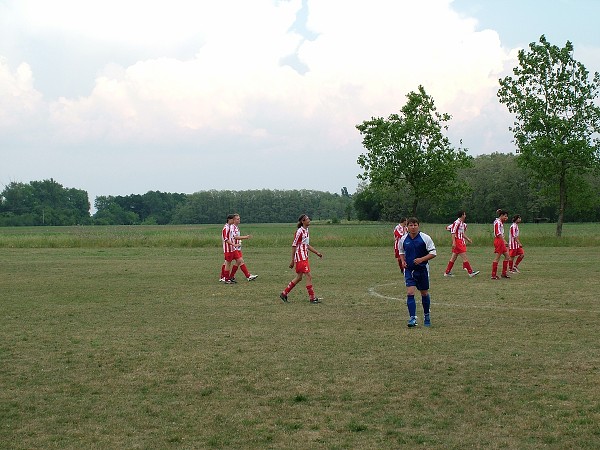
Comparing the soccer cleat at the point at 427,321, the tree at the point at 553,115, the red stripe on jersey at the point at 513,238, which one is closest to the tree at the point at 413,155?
the tree at the point at 553,115

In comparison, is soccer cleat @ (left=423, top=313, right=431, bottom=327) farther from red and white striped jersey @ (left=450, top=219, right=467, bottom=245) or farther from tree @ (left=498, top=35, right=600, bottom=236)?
tree @ (left=498, top=35, right=600, bottom=236)

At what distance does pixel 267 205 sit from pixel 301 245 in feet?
393

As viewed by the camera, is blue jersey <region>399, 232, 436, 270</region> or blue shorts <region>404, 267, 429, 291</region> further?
blue shorts <region>404, 267, 429, 291</region>

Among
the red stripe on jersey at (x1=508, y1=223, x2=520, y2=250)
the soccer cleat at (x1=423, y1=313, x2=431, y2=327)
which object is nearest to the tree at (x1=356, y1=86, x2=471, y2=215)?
the red stripe on jersey at (x1=508, y1=223, x2=520, y2=250)

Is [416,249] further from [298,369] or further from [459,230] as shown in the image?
[459,230]

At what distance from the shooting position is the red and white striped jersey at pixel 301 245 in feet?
54.8

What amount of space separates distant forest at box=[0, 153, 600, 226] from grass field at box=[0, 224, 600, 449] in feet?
220

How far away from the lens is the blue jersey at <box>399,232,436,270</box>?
41.8 ft

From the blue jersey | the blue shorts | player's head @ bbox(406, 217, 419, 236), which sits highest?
player's head @ bbox(406, 217, 419, 236)

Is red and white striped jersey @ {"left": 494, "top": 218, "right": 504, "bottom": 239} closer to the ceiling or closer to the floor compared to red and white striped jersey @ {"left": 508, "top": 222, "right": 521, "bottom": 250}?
closer to the ceiling

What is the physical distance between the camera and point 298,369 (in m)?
9.49

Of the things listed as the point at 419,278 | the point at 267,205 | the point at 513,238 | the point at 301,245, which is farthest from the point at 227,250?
the point at 267,205

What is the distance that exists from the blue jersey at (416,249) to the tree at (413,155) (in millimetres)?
37529

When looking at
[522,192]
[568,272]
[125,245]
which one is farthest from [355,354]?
[522,192]
